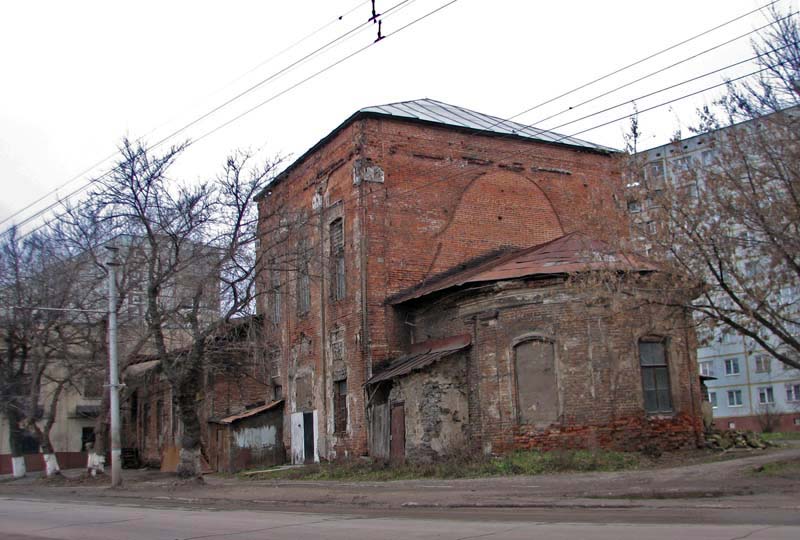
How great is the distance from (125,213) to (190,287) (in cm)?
304

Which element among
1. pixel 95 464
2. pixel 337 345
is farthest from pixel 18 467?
pixel 337 345

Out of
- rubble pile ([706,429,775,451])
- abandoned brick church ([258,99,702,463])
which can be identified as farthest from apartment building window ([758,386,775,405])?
rubble pile ([706,429,775,451])

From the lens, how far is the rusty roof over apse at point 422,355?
2138cm

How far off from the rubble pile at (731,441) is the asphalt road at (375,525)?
9856 mm

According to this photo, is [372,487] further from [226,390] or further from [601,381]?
[226,390]

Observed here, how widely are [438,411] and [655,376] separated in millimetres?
5693

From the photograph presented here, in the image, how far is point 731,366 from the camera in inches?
2037

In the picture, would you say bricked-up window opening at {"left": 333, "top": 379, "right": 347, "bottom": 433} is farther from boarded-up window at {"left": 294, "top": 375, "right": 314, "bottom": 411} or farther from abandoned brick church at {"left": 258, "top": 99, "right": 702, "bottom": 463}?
boarded-up window at {"left": 294, "top": 375, "right": 314, "bottom": 411}

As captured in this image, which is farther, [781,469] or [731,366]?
[731,366]

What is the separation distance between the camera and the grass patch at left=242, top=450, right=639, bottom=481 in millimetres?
18411

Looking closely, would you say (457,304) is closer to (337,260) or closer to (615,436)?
(615,436)

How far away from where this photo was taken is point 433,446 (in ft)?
69.6

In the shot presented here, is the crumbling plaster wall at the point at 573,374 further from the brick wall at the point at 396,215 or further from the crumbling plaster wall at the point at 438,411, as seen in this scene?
the brick wall at the point at 396,215

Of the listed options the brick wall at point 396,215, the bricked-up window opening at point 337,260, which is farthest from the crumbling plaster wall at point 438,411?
the bricked-up window opening at point 337,260
